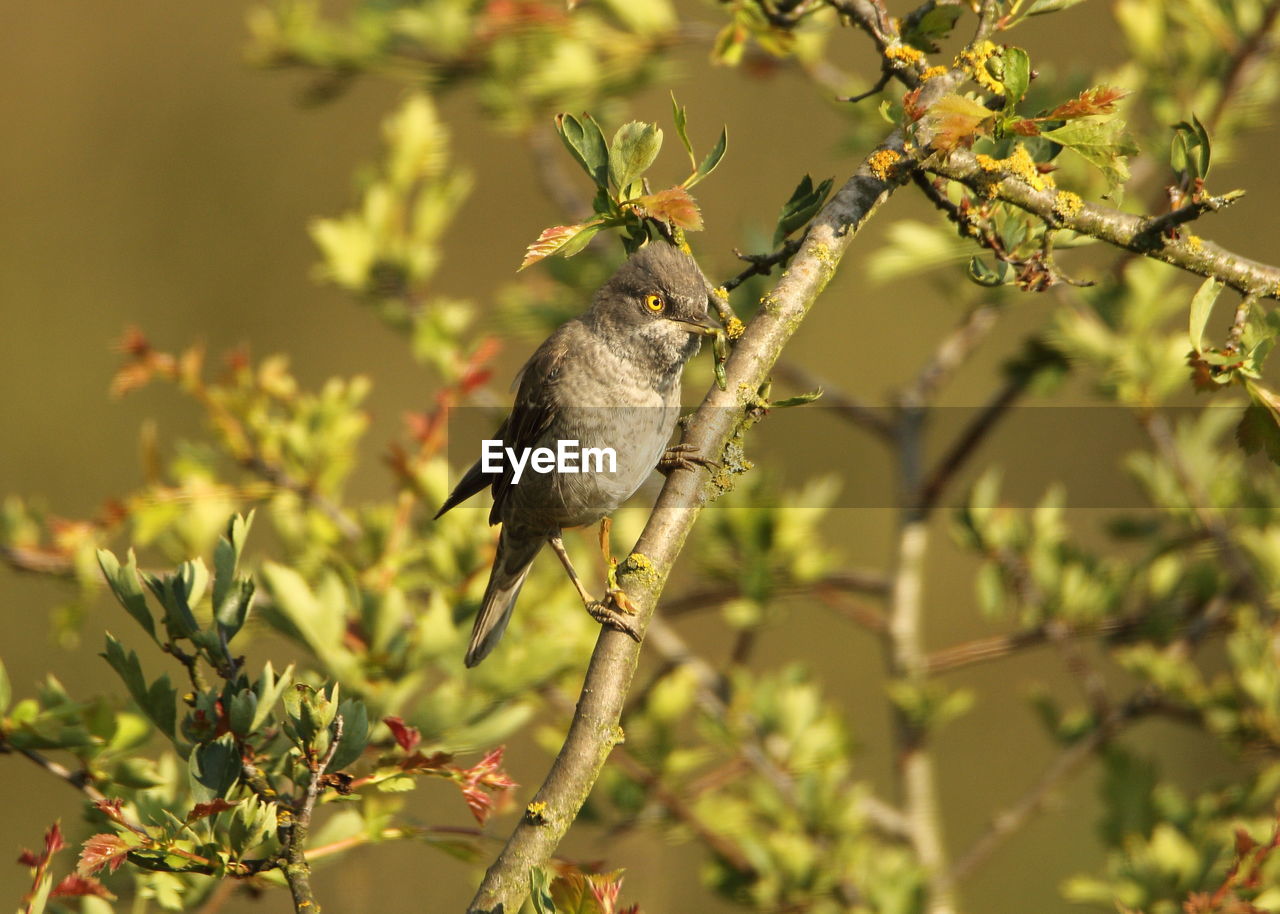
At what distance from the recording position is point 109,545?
2748 mm

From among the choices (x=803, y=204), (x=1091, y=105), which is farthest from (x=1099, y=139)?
(x=803, y=204)

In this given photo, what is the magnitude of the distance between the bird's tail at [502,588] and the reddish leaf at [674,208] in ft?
3.35

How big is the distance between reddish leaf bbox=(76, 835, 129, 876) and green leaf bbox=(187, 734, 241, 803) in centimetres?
9

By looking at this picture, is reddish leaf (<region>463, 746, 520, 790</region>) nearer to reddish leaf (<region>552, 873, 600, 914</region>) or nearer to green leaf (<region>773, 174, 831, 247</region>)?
reddish leaf (<region>552, 873, 600, 914</region>)

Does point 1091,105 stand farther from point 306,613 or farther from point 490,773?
point 306,613

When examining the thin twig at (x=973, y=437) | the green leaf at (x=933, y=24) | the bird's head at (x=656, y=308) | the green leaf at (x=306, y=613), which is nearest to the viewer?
the green leaf at (x=933, y=24)

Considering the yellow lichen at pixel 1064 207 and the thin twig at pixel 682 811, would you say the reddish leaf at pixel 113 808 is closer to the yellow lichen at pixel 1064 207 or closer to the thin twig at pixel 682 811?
the yellow lichen at pixel 1064 207

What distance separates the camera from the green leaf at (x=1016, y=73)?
4.29ft

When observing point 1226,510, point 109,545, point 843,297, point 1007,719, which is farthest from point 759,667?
point 109,545

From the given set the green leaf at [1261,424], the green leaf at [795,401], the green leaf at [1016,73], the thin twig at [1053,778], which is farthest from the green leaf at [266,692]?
the thin twig at [1053,778]

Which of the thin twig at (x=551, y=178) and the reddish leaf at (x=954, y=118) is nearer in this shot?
the reddish leaf at (x=954, y=118)

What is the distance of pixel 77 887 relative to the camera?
1.36 metres

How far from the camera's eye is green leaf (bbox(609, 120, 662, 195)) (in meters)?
1.29

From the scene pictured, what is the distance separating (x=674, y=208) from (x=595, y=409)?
1.04 m
